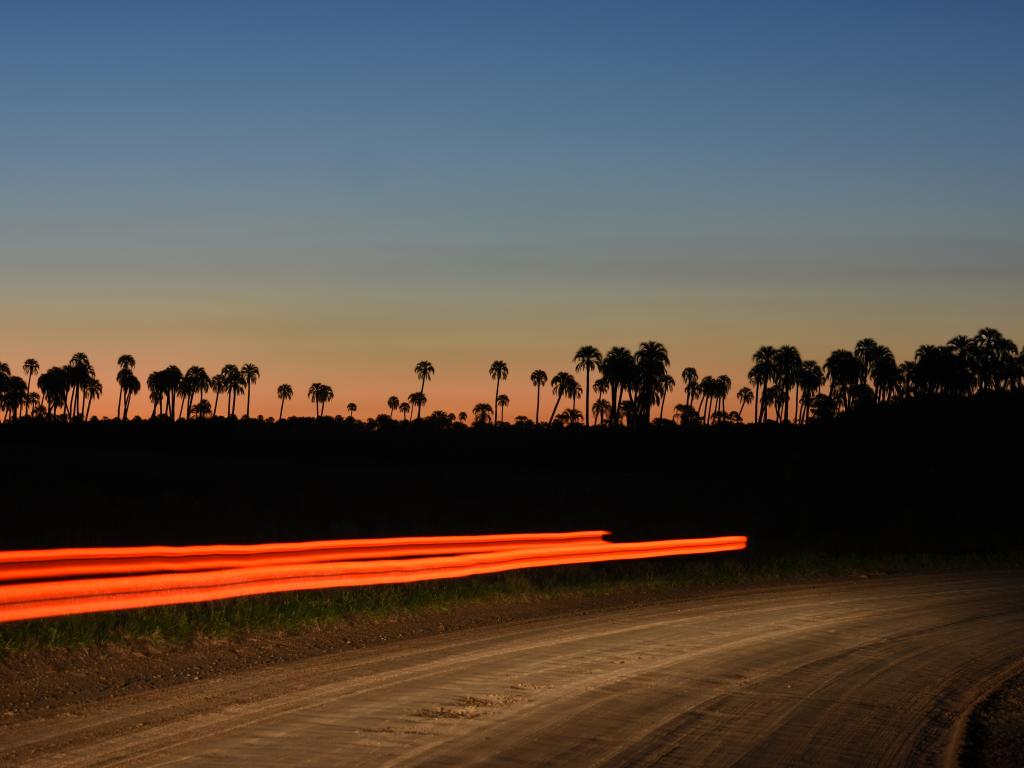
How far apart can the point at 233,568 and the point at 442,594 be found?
13.3ft

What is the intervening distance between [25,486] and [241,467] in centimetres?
2826

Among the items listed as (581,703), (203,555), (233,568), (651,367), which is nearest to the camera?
(581,703)

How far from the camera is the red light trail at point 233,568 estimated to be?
470 inches

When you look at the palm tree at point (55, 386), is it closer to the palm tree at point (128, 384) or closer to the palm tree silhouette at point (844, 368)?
the palm tree at point (128, 384)

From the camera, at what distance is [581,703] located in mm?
9641

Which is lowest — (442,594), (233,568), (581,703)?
(442,594)

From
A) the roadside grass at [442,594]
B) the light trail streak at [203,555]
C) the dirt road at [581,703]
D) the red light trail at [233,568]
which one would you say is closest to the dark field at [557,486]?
the roadside grass at [442,594]

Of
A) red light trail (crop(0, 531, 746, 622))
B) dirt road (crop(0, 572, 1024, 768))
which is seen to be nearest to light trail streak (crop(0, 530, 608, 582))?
red light trail (crop(0, 531, 746, 622))

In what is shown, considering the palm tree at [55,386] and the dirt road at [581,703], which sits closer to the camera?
the dirt road at [581,703]

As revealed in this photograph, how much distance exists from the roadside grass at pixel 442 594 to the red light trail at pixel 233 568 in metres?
0.30

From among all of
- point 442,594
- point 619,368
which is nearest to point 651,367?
point 619,368

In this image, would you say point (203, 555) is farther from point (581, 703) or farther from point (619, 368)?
point (619, 368)

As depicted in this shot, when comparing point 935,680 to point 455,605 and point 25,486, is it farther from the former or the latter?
point 25,486

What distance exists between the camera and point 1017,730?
941cm
